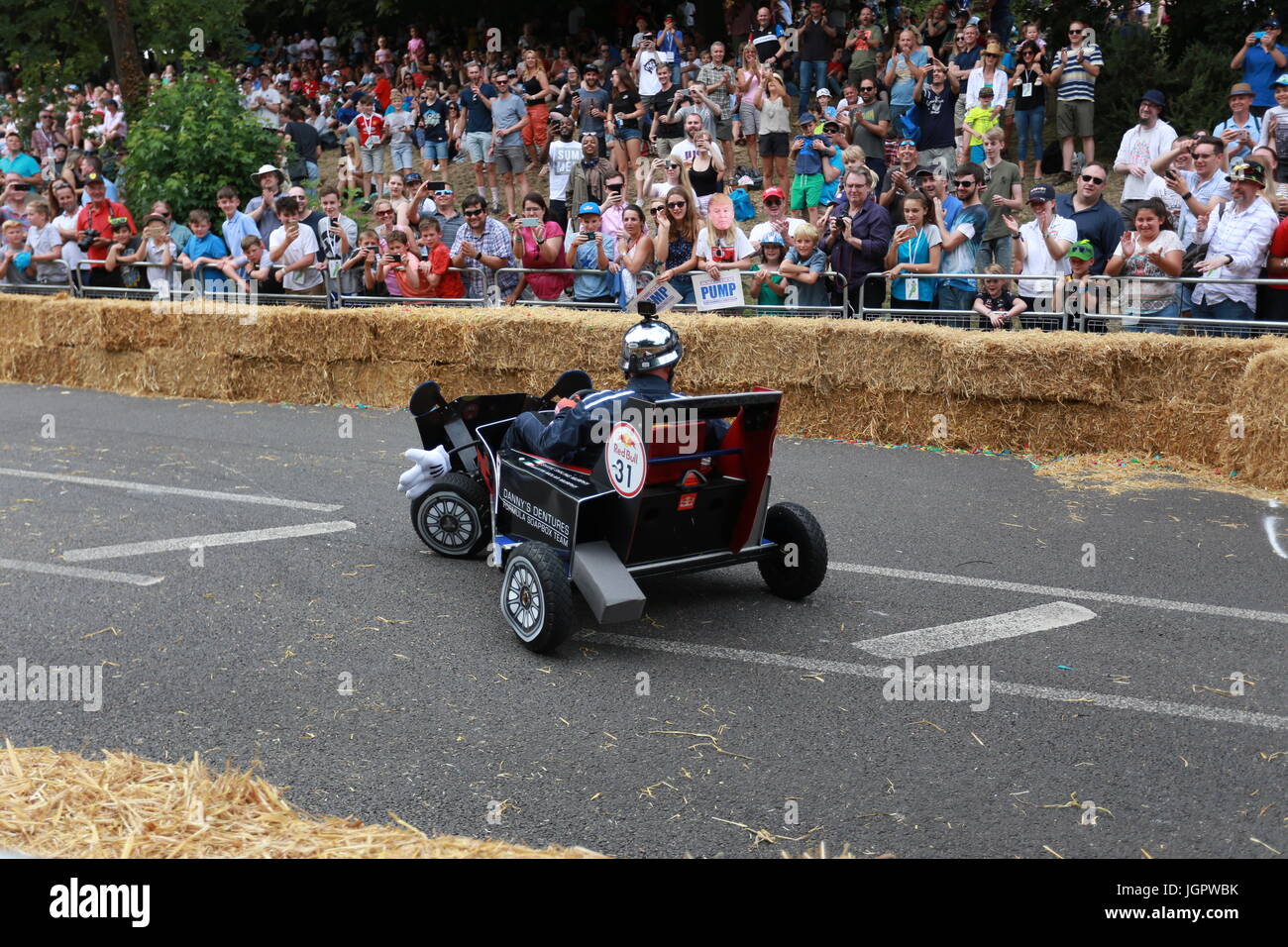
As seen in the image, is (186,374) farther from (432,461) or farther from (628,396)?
(628,396)

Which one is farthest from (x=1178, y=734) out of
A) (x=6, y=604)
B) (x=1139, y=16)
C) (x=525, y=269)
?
(x=1139, y=16)

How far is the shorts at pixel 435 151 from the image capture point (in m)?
20.4

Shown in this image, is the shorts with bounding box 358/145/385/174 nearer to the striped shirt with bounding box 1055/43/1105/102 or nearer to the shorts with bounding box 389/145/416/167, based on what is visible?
the shorts with bounding box 389/145/416/167

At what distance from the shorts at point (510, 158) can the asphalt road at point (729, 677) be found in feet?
33.8

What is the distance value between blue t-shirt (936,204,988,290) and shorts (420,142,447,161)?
1126cm

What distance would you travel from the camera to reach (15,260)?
1616 centimetres

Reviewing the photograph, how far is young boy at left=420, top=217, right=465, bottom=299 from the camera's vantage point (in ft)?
43.1

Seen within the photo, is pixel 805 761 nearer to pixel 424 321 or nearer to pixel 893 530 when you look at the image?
pixel 893 530

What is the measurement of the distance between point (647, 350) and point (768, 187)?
10.3m

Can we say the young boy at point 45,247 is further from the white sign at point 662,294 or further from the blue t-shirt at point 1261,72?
the blue t-shirt at point 1261,72

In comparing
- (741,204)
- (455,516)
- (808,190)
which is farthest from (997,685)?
(741,204)

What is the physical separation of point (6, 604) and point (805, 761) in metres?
4.33

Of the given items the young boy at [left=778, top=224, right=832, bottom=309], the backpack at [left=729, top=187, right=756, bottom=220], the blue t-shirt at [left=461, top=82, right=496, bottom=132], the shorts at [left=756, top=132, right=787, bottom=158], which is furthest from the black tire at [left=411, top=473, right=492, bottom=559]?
the blue t-shirt at [left=461, top=82, right=496, bottom=132]

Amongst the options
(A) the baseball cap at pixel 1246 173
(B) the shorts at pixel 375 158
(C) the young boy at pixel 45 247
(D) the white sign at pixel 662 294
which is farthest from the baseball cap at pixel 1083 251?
(B) the shorts at pixel 375 158
